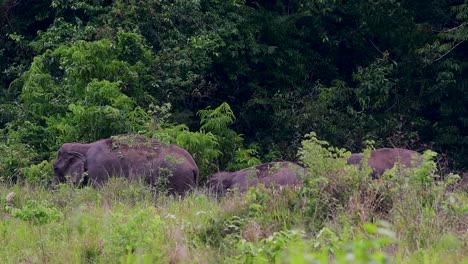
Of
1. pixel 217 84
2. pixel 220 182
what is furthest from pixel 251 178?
pixel 217 84

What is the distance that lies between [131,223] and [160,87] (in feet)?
40.4

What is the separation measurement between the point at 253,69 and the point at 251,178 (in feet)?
30.3

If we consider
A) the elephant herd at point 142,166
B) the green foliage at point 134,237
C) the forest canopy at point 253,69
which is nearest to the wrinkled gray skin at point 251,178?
the elephant herd at point 142,166

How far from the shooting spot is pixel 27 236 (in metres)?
8.67

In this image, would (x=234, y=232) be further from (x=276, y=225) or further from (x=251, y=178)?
(x=251, y=178)

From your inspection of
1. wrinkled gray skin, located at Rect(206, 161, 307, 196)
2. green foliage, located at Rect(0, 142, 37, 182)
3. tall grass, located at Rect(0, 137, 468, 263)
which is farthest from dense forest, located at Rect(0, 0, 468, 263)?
tall grass, located at Rect(0, 137, 468, 263)

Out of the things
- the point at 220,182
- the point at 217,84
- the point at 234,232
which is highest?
the point at 234,232

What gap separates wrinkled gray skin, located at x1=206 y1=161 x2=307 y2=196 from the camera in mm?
13297

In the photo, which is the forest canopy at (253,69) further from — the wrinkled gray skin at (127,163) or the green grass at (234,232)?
the green grass at (234,232)

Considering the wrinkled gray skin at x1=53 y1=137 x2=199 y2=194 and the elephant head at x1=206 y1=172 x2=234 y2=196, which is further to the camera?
the elephant head at x1=206 y1=172 x2=234 y2=196

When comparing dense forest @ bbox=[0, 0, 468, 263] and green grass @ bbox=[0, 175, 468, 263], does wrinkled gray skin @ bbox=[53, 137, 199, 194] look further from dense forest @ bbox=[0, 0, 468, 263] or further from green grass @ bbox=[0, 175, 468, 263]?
green grass @ bbox=[0, 175, 468, 263]

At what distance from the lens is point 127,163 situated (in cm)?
1417

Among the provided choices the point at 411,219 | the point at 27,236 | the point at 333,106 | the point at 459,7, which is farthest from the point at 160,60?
the point at 411,219

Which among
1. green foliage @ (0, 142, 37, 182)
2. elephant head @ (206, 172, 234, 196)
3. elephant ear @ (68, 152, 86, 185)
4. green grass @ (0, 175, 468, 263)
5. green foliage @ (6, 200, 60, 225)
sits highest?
green grass @ (0, 175, 468, 263)
